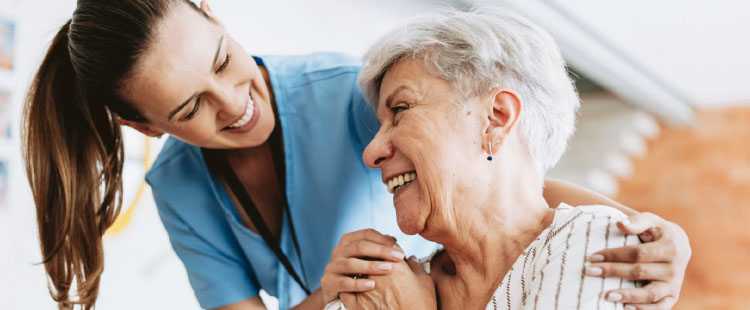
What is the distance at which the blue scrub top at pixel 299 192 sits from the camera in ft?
5.27

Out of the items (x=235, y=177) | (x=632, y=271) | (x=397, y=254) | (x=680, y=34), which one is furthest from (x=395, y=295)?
(x=680, y=34)

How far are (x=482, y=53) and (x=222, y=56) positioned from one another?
0.52 metres

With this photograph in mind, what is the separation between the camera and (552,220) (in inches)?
48.8

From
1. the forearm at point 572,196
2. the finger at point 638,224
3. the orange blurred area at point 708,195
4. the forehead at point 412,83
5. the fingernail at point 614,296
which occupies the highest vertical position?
the forehead at point 412,83

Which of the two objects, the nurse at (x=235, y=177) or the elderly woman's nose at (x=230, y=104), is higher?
the elderly woman's nose at (x=230, y=104)

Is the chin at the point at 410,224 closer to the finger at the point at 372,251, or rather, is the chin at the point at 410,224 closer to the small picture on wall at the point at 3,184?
the finger at the point at 372,251

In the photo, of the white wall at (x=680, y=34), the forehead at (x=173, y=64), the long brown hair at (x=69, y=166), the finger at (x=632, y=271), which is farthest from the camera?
the white wall at (x=680, y=34)

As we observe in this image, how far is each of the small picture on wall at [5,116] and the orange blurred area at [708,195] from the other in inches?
210

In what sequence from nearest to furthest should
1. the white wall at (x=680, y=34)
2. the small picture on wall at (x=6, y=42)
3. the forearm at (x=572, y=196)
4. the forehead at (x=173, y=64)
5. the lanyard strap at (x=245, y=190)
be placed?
the forehead at (x=173, y=64) < the forearm at (x=572, y=196) < the lanyard strap at (x=245, y=190) < the small picture on wall at (x=6, y=42) < the white wall at (x=680, y=34)

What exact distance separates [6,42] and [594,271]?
89.5 inches

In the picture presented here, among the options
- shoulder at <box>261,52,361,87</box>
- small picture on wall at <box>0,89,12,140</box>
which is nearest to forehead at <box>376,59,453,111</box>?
shoulder at <box>261,52,361,87</box>

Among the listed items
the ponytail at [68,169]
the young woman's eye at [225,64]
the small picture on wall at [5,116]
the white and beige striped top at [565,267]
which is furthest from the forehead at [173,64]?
the small picture on wall at [5,116]

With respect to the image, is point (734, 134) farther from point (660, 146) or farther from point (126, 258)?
point (126, 258)

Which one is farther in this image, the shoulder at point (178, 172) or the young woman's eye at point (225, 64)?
the shoulder at point (178, 172)
